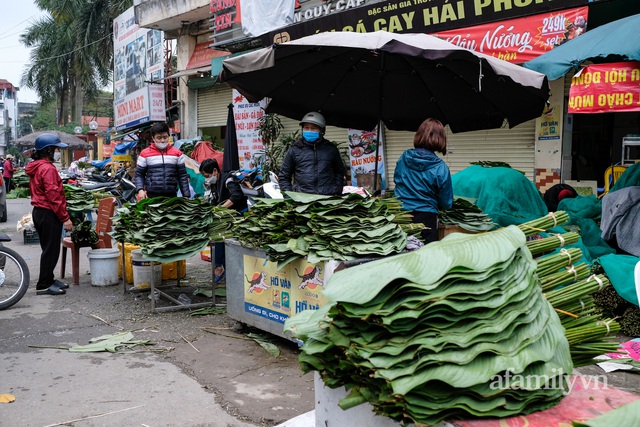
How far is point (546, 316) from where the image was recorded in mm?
2021

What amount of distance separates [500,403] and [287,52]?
4.17 metres

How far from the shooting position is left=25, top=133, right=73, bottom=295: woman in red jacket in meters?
7.25

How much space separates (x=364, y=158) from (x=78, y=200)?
565cm

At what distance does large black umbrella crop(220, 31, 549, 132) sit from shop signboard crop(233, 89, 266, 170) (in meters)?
7.99

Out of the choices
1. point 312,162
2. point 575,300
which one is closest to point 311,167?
point 312,162

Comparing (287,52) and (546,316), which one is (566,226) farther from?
(546,316)

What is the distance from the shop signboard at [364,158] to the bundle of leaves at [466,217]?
20.7ft

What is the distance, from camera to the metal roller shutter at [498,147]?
952cm

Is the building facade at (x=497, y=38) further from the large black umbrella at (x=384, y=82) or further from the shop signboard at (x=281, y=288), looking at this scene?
the shop signboard at (x=281, y=288)

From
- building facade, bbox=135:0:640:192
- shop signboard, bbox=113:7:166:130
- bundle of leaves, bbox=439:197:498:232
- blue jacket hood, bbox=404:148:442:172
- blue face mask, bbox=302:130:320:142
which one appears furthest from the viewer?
shop signboard, bbox=113:7:166:130

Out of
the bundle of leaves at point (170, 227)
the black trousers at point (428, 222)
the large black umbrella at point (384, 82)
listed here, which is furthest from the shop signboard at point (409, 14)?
the bundle of leaves at point (170, 227)

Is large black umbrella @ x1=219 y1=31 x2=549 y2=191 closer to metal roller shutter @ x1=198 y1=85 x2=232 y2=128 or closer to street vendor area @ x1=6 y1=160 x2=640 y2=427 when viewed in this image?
street vendor area @ x1=6 y1=160 x2=640 y2=427

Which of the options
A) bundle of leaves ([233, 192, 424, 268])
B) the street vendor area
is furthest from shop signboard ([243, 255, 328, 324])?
the street vendor area


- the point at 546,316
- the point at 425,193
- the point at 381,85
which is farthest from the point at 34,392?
the point at 381,85
